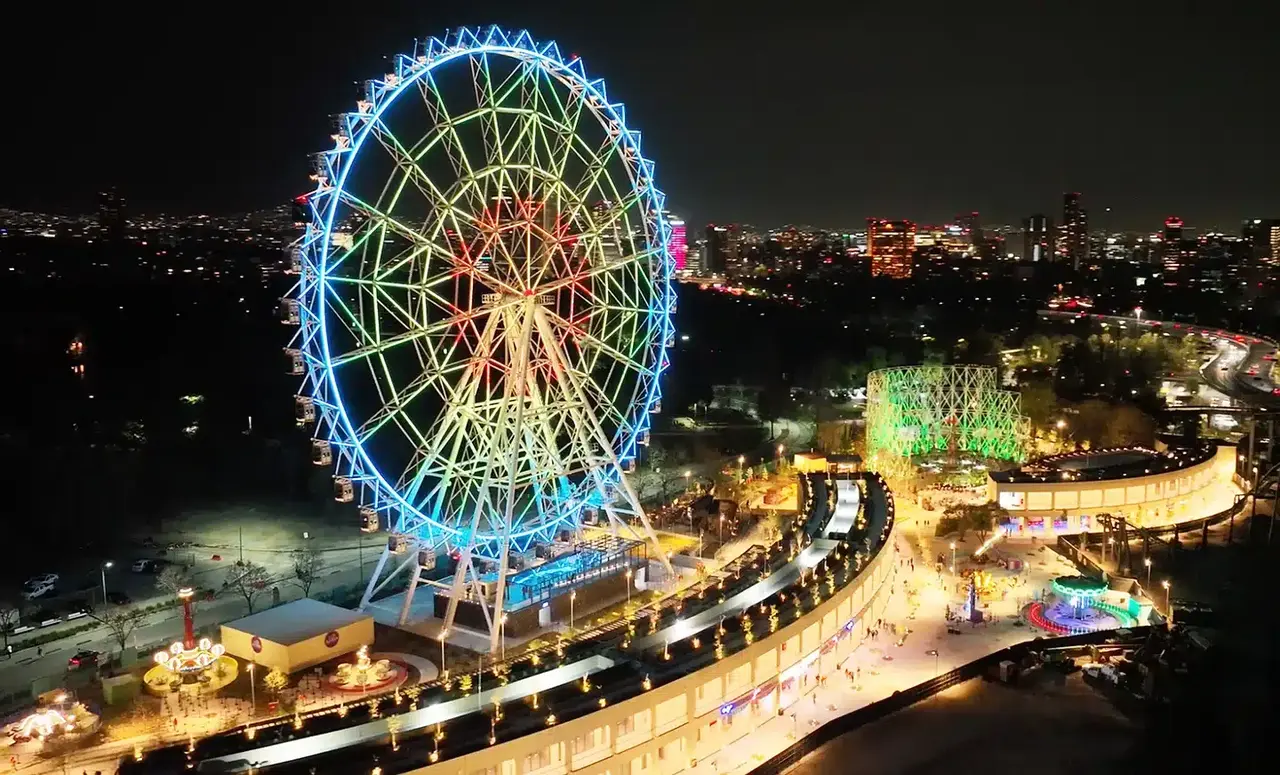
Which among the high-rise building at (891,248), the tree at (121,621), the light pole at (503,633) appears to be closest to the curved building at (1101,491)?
the light pole at (503,633)

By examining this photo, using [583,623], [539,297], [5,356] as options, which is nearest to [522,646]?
[583,623]

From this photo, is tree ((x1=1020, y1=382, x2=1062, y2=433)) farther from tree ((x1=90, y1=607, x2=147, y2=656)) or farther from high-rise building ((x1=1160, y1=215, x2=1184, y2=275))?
high-rise building ((x1=1160, y1=215, x2=1184, y2=275))

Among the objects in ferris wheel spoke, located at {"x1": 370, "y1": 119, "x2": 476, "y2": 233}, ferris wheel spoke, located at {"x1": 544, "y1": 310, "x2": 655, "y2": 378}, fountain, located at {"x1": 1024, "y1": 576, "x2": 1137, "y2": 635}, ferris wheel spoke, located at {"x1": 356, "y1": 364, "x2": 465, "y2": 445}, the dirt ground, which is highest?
ferris wheel spoke, located at {"x1": 370, "y1": 119, "x2": 476, "y2": 233}

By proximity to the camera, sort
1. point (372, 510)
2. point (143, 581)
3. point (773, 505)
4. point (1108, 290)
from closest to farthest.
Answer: point (372, 510) < point (143, 581) < point (773, 505) < point (1108, 290)

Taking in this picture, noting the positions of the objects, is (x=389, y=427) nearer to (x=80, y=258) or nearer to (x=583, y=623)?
(x=583, y=623)

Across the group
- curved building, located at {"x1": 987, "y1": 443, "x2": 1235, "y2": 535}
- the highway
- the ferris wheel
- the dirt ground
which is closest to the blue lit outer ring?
the ferris wheel
